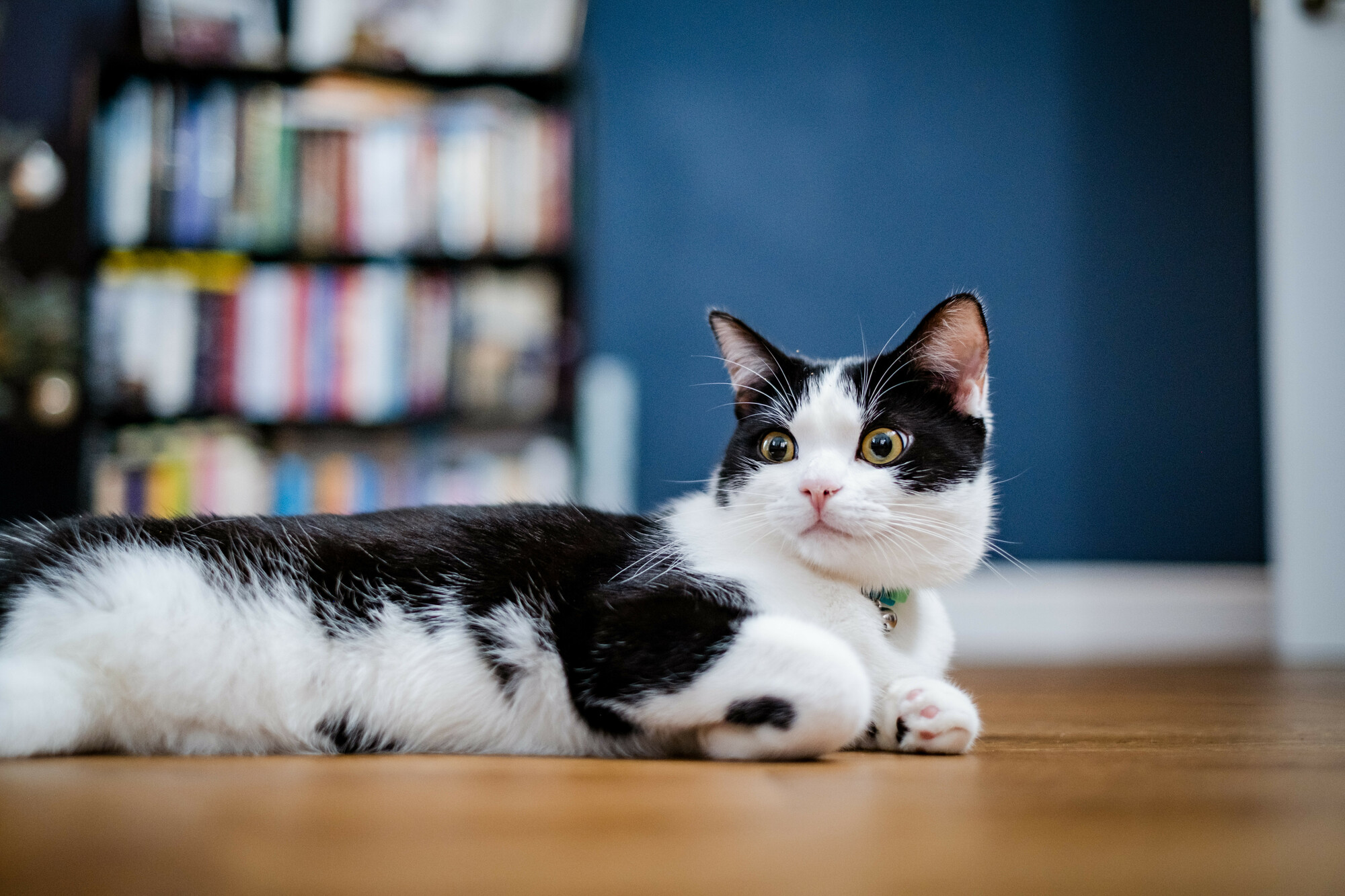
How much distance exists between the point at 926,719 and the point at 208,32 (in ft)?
8.27

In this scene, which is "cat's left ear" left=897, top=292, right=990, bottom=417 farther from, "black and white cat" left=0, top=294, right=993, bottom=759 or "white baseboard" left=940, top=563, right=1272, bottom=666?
"white baseboard" left=940, top=563, right=1272, bottom=666

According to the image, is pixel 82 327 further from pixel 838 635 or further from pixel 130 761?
pixel 838 635

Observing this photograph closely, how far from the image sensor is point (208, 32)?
8.21 ft

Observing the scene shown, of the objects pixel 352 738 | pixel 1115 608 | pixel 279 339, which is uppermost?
pixel 279 339

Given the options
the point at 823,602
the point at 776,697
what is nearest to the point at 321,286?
the point at 823,602

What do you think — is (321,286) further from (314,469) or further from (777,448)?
(777,448)

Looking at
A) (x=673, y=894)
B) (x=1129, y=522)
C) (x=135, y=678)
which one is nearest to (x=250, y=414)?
(x=135, y=678)

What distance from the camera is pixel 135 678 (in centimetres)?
87

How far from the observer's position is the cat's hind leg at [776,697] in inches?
31.9

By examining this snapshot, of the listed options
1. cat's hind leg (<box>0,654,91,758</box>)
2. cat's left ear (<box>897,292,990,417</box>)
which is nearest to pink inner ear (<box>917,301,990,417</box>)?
cat's left ear (<box>897,292,990,417</box>)

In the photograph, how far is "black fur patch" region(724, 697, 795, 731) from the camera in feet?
2.70

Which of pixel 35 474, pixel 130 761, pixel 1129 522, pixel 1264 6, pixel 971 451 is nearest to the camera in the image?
pixel 130 761

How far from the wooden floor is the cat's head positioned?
A: 0.20 metres

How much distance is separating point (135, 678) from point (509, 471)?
5.48 feet
